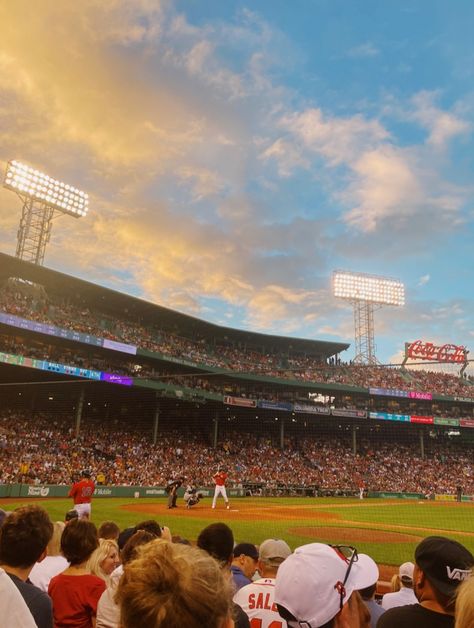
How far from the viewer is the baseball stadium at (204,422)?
29.0 metres

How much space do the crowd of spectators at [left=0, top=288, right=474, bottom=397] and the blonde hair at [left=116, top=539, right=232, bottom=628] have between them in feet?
104

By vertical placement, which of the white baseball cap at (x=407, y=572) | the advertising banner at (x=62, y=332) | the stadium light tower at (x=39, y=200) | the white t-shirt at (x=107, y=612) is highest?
the stadium light tower at (x=39, y=200)

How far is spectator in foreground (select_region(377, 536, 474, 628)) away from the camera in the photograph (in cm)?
259

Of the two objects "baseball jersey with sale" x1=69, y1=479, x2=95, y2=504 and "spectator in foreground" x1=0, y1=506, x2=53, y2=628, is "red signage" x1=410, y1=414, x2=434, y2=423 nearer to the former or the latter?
"baseball jersey with sale" x1=69, y1=479, x2=95, y2=504

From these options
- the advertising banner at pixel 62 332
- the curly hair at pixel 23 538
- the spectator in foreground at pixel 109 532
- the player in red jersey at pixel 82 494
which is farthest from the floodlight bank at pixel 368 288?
the curly hair at pixel 23 538

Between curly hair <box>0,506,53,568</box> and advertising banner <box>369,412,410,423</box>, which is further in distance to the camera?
advertising banner <box>369,412,410,423</box>

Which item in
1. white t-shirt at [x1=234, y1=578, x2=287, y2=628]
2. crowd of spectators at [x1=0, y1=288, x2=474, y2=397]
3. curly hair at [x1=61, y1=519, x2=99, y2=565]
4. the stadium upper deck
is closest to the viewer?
white t-shirt at [x1=234, y1=578, x2=287, y2=628]

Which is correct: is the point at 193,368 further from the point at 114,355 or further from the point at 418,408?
the point at 418,408

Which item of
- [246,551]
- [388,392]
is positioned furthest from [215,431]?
[246,551]

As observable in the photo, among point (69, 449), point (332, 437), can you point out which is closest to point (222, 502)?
point (69, 449)

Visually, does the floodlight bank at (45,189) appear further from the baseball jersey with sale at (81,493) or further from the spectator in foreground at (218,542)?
the spectator in foreground at (218,542)

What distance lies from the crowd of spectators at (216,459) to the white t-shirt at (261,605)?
27.9m

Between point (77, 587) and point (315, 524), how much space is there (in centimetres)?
1700

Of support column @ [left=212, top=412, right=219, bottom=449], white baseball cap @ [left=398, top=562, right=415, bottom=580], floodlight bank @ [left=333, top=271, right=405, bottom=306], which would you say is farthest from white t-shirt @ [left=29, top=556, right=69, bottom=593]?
floodlight bank @ [left=333, top=271, right=405, bottom=306]
